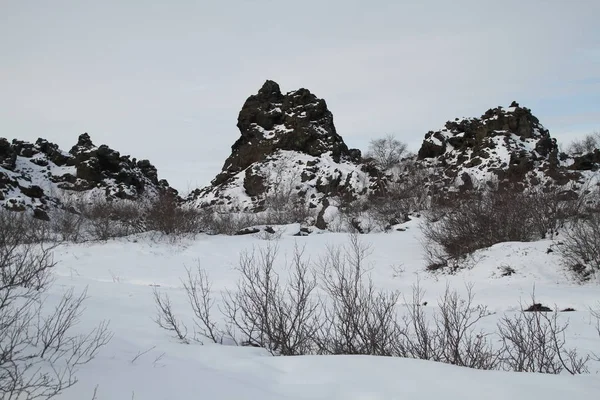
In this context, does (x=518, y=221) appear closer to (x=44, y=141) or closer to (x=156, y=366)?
(x=156, y=366)

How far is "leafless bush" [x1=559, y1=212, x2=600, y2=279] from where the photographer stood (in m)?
12.1

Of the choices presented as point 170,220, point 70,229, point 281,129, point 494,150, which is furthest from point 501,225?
point 281,129

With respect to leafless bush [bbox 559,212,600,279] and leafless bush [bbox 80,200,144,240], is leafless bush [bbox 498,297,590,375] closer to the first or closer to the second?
leafless bush [bbox 559,212,600,279]

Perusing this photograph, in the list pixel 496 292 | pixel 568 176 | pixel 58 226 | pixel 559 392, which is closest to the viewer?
pixel 559 392

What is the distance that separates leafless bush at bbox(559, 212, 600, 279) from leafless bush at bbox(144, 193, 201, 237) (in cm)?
1722

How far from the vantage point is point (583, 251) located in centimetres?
1244

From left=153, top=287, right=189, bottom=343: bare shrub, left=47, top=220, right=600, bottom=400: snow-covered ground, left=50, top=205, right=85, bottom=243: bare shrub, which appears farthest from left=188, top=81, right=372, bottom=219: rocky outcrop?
left=153, top=287, right=189, bottom=343: bare shrub

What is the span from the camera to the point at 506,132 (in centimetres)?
3788

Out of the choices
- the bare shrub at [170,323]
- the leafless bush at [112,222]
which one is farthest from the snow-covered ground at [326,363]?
the leafless bush at [112,222]

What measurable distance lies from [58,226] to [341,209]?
19370 millimetres

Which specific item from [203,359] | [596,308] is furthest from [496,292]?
[203,359]

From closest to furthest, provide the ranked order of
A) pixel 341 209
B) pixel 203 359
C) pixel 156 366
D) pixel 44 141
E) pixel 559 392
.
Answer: pixel 559 392
pixel 156 366
pixel 203 359
pixel 341 209
pixel 44 141

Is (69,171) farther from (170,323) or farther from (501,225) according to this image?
(501,225)

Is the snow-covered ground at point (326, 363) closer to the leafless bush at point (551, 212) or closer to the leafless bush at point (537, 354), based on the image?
the leafless bush at point (537, 354)
